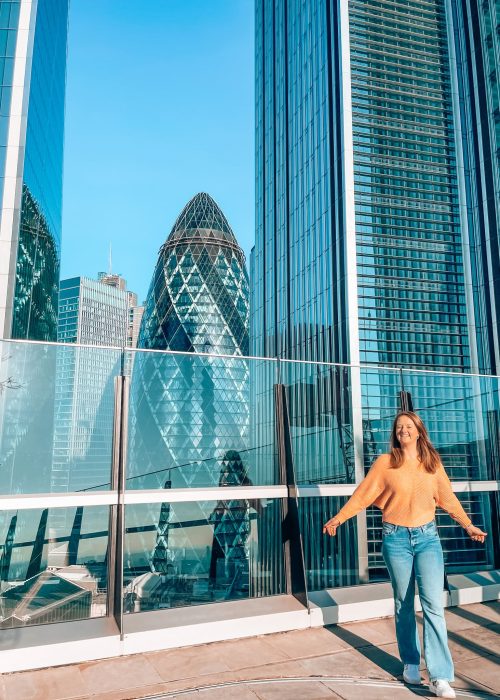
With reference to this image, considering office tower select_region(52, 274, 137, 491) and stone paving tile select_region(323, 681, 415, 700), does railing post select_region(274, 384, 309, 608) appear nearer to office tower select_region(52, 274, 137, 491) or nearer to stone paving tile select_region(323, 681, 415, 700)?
stone paving tile select_region(323, 681, 415, 700)

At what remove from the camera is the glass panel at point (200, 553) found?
471cm

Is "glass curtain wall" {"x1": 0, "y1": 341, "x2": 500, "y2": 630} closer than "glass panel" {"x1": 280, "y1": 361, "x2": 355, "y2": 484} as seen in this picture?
Yes

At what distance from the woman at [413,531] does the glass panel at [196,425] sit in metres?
1.65

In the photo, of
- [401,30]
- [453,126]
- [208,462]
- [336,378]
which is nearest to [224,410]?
[208,462]

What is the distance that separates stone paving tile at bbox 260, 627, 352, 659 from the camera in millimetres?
4156

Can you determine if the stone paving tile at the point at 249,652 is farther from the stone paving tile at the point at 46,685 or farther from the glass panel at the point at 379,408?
the glass panel at the point at 379,408

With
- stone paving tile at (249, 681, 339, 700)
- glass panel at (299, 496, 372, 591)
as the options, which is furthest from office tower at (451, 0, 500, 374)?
stone paving tile at (249, 681, 339, 700)

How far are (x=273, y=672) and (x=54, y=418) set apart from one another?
257 cm

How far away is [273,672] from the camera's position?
A: 3760 mm

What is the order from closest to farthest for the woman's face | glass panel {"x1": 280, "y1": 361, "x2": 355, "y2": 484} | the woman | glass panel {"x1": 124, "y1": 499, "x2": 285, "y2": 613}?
the woman, the woman's face, glass panel {"x1": 124, "y1": 499, "x2": 285, "y2": 613}, glass panel {"x1": 280, "y1": 361, "x2": 355, "y2": 484}

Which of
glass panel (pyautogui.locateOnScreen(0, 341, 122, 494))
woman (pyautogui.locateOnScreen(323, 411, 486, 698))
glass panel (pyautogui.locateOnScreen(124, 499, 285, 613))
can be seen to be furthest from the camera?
glass panel (pyautogui.locateOnScreen(124, 499, 285, 613))

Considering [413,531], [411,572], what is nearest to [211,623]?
[411,572]

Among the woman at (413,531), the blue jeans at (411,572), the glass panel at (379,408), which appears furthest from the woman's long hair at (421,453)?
the glass panel at (379,408)

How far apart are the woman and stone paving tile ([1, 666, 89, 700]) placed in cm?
193
